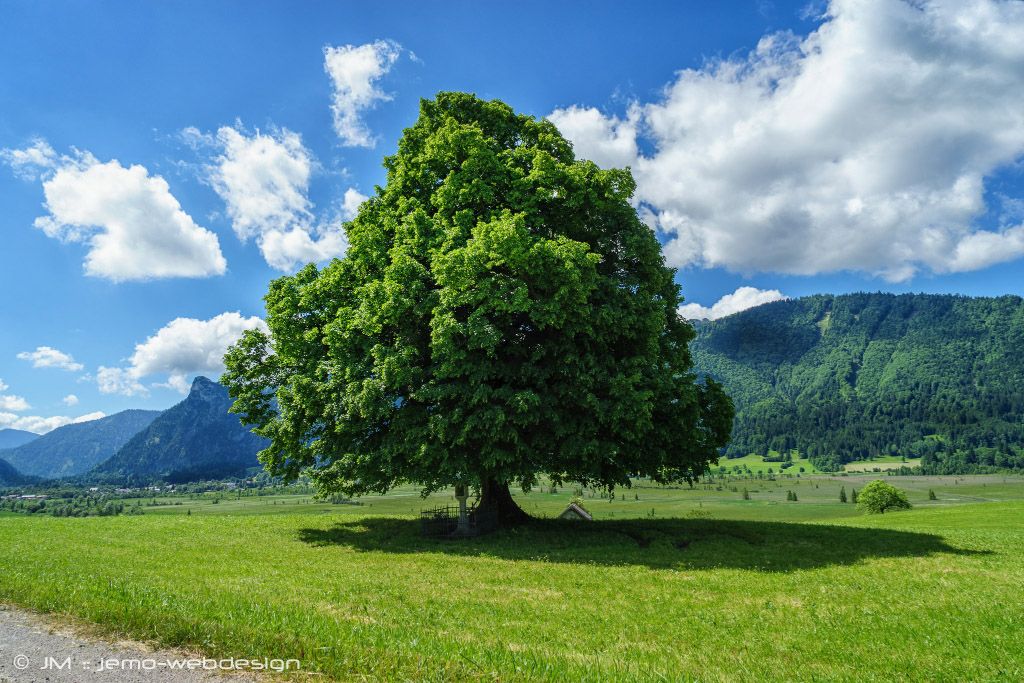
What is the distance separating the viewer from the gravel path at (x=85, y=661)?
7.08 meters

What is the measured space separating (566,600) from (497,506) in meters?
13.6

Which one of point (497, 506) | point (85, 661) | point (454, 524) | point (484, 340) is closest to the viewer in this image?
point (85, 661)

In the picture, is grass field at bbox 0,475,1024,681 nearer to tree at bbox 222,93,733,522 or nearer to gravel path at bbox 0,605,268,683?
gravel path at bbox 0,605,268,683

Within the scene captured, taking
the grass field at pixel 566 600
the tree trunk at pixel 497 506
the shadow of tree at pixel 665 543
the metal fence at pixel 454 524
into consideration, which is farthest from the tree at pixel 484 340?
the grass field at pixel 566 600

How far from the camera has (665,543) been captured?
69.7 ft

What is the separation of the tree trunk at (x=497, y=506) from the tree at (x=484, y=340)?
0.33ft

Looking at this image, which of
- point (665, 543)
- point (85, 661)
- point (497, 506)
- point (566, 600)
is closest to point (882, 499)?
point (665, 543)

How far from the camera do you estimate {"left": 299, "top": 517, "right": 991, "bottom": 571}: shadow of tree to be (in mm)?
18172

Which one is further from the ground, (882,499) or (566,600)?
(566,600)

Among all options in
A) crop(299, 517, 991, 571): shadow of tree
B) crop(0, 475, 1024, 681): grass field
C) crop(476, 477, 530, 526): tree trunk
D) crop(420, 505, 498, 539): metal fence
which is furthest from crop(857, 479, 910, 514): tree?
crop(420, 505, 498, 539): metal fence

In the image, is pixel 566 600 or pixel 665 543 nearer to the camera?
pixel 566 600

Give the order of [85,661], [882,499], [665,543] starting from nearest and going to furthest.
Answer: [85,661], [665,543], [882,499]

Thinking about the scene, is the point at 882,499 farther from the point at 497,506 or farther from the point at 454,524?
the point at 454,524

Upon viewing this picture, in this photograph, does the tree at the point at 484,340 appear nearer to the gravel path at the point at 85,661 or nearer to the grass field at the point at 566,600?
the grass field at the point at 566,600
